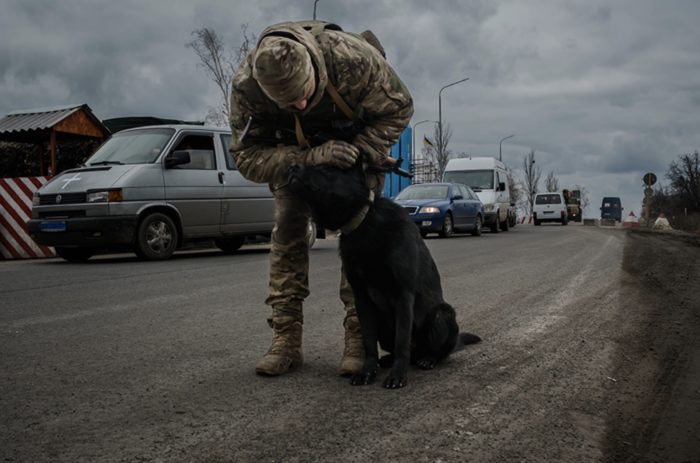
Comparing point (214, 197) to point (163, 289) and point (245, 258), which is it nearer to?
point (245, 258)

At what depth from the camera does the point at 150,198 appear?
11.2 metres

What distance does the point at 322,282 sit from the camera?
8.11 meters

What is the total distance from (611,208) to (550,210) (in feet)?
84.2

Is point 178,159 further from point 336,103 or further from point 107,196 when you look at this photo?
point 336,103

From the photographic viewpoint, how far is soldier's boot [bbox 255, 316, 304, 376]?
3.63 m

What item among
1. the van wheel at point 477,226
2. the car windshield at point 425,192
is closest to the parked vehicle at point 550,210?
the van wheel at point 477,226

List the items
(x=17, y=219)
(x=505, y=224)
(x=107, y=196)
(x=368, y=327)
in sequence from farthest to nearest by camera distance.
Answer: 1. (x=505, y=224)
2. (x=17, y=219)
3. (x=107, y=196)
4. (x=368, y=327)

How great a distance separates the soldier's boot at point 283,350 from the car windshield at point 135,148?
8.21 meters

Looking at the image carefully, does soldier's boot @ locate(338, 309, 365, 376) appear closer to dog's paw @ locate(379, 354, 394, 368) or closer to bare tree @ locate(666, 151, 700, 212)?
Answer: dog's paw @ locate(379, 354, 394, 368)

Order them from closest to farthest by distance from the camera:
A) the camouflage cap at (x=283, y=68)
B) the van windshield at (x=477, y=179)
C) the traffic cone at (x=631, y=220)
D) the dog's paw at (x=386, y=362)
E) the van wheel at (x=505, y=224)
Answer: the camouflage cap at (x=283, y=68) < the dog's paw at (x=386, y=362) < the van windshield at (x=477, y=179) < the van wheel at (x=505, y=224) < the traffic cone at (x=631, y=220)

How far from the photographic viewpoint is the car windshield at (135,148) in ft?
37.7

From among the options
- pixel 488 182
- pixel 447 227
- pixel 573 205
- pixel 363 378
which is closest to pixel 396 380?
pixel 363 378

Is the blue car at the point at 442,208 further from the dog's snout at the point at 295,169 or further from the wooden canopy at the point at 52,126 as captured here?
the dog's snout at the point at 295,169

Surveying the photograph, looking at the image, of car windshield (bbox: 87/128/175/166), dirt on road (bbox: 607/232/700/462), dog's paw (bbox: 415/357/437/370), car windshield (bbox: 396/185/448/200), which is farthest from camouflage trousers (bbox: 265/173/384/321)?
car windshield (bbox: 396/185/448/200)
